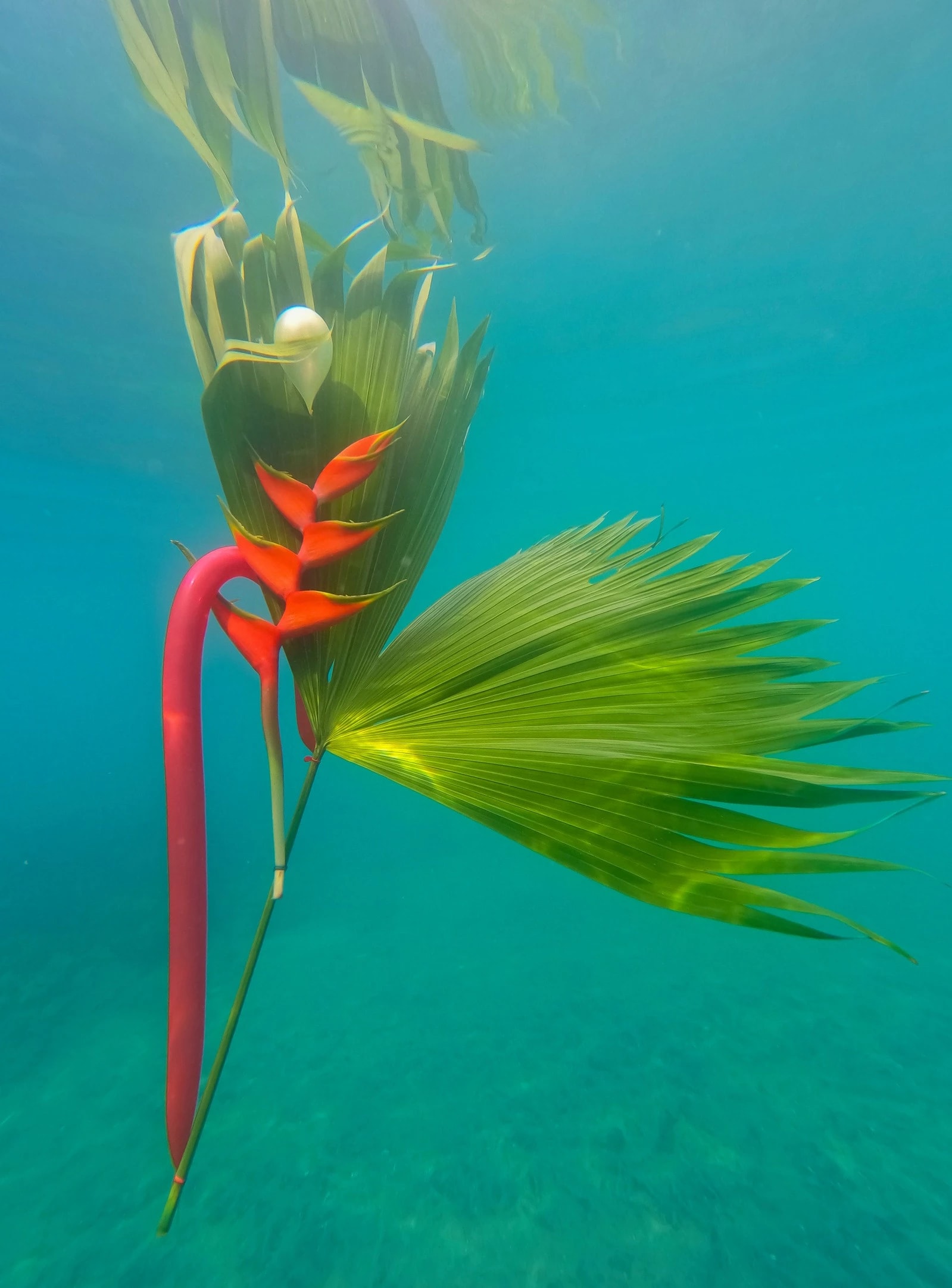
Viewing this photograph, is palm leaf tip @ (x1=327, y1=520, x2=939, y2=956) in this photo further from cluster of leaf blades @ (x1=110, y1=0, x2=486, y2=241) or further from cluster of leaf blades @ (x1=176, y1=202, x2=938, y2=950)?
cluster of leaf blades @ (x1=110, y1=0, x2=486, y2=241)

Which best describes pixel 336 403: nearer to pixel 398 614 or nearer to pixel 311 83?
pixel 398 614

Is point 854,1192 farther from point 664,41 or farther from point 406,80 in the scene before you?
point 664,41

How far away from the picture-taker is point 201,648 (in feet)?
2.73

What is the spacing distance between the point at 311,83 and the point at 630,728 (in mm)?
1205

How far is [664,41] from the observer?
25.1 ft

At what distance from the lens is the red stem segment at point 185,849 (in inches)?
30.9

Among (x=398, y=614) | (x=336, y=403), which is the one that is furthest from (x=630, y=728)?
(x=336, y=403)

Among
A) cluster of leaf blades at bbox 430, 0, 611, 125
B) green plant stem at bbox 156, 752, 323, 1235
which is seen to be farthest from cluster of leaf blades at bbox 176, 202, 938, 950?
cluster of leaf blades at bbox 430, 0, 611, 125

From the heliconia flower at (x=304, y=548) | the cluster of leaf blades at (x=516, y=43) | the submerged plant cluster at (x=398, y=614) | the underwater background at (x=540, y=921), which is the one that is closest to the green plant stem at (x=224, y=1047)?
the submerged plant cluster at (x=398, y=614)

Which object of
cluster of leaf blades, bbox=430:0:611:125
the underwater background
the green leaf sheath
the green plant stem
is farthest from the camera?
the underwater background

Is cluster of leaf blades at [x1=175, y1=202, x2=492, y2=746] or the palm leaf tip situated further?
cluster of leaf blades at [x1=175, y1=202, x2=492, y2=746]

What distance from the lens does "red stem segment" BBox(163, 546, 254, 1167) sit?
784 mm

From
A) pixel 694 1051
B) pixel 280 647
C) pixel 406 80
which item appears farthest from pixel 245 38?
pixel 694 1051

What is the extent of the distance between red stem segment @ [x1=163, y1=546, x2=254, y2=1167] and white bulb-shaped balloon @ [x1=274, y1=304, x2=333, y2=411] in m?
0.27
